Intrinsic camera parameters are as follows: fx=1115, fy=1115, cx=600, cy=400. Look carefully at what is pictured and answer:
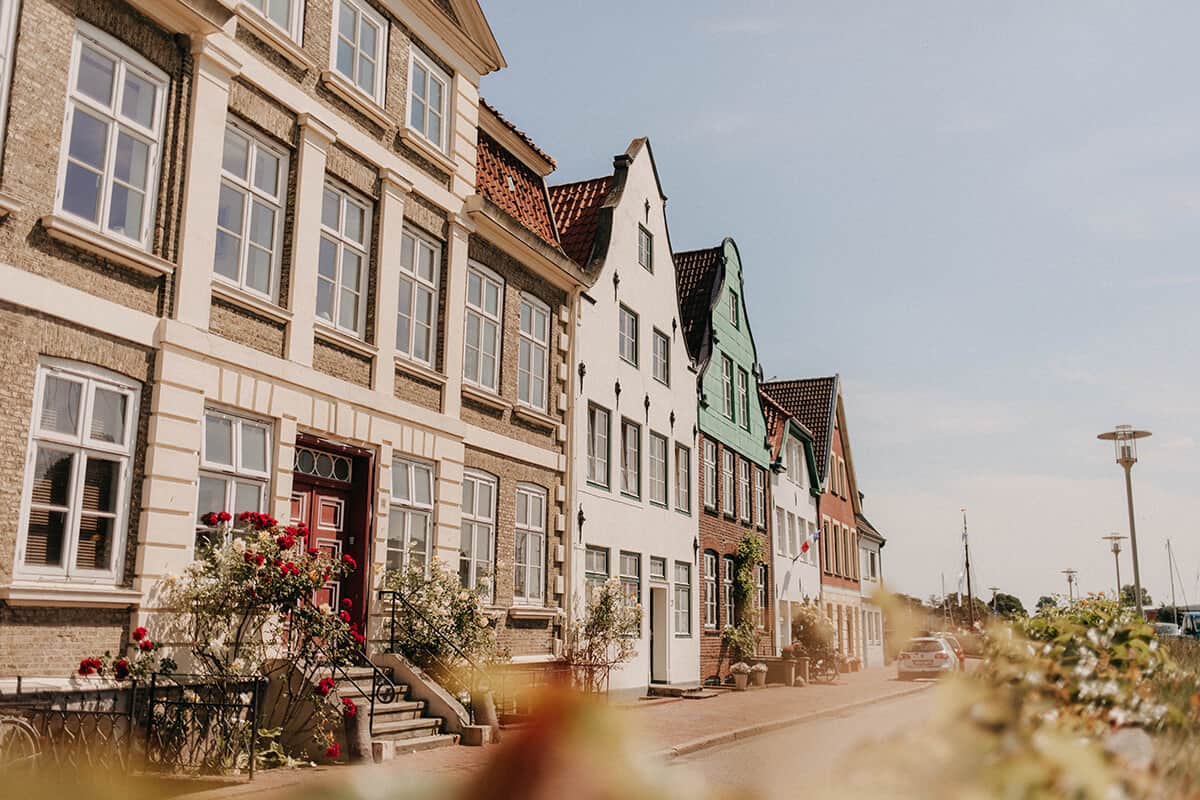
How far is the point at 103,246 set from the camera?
34.5 ft

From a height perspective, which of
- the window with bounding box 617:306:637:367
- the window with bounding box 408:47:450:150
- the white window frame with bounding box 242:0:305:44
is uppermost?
the window with bounding box 408:47:450:150

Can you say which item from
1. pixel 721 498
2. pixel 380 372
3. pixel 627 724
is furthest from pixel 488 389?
pixel 627 724

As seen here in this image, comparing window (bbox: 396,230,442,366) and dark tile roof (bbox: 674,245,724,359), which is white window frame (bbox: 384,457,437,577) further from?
dark tile roof (bbox: 674,245,724,359)

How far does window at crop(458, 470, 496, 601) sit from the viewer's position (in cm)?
1675

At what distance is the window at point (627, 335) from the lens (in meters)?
23.5

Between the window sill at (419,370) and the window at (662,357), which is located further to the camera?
the window at (662,357)

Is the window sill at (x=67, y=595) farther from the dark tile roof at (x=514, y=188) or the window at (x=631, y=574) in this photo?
the window at (x=631, y=574)

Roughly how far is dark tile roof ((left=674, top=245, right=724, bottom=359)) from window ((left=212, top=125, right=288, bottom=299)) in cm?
1625

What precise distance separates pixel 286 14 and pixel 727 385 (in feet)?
62.3

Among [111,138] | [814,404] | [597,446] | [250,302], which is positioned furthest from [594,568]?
[814,404]

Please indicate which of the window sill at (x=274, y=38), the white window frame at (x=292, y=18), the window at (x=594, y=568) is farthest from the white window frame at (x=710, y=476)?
the white window frame at (x=292, y=18)

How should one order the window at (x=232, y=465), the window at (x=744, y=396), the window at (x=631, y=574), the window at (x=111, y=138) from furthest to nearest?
1. the window at (x=744, y=396)
2. the window at (x=631, y=574)
3. the window at (x=232, y=465)
4. the window at (x=111, y=138)

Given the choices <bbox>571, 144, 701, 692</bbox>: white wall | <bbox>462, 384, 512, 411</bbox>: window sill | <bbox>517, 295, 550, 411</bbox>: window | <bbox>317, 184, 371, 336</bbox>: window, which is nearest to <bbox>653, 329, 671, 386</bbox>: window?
<bbox>571, 144, 701, 692</bbox>: white wall

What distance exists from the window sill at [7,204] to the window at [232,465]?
9.70ft
